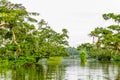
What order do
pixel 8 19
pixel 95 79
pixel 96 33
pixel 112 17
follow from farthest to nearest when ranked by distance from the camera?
pixel 96 33 → pixel 112 17 → pixel 8 19 → pixel 95 79

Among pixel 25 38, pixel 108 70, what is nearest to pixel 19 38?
pixel 25 38

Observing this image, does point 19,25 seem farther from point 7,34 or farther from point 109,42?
point 109,42

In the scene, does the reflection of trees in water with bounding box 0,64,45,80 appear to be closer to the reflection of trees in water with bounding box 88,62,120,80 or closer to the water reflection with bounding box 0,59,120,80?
the water reflection with bounding box 0,59,120,80

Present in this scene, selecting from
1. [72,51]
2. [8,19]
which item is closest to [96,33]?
[8,19]

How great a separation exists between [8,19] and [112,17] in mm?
19465

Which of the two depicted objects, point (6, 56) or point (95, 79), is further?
point (6, 56)

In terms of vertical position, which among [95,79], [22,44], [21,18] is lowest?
[95,79]

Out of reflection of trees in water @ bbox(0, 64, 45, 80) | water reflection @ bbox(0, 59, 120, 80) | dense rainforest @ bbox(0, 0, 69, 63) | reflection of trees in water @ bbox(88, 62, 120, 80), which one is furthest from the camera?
dense rainforest @ bbox(0, 0, 69, 63)

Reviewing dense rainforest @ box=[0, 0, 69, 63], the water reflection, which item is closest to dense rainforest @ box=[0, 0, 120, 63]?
dense rainforest @ box=[0, 0, 69, 63]

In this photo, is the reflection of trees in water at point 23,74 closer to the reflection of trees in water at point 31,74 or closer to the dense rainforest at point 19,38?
the reflection of trees in water at point 31,74

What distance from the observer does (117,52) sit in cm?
7244

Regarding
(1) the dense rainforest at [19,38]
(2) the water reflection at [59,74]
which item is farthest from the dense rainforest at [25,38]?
(2) the water reflection at [59,74]

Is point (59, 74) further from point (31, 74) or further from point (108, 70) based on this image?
point (108, 70)

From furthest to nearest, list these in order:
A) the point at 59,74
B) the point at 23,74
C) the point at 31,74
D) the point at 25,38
Result: the point at 25,38
the point at 59,74
the point at 31,74
the point at 23,74
